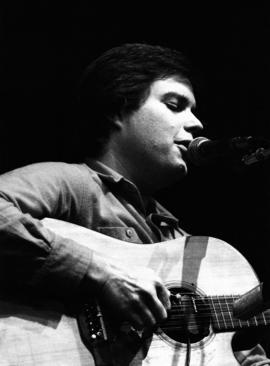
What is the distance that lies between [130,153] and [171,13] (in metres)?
1.00

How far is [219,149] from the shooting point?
2.00 meters

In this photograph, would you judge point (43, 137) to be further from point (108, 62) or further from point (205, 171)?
point (205, 171)

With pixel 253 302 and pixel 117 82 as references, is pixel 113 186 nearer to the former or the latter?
pixel 117 82

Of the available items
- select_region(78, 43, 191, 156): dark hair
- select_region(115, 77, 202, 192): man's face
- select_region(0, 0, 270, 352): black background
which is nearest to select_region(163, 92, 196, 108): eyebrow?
select_region(115, 77, 202, 192): man's face

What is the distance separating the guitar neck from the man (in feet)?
0.90

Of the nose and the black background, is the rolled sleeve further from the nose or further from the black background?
the black background

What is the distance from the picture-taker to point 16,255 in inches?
68.4

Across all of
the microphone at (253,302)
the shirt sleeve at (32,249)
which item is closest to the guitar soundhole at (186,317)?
the microphone at (253,302)

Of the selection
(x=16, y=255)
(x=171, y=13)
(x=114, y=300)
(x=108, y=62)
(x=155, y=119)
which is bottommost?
(x=114, y=300)

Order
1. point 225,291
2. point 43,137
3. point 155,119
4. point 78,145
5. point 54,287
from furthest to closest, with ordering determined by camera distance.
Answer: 1. point 43,137
2. point 78,145
3. point 155,119
4. point 225,291
5. point 54,287

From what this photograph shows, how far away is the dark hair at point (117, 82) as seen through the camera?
8.61ft

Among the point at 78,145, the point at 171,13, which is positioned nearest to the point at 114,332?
the point at 78,145

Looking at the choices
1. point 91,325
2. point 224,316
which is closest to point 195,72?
point 224,316

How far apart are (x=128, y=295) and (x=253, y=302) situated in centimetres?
44
